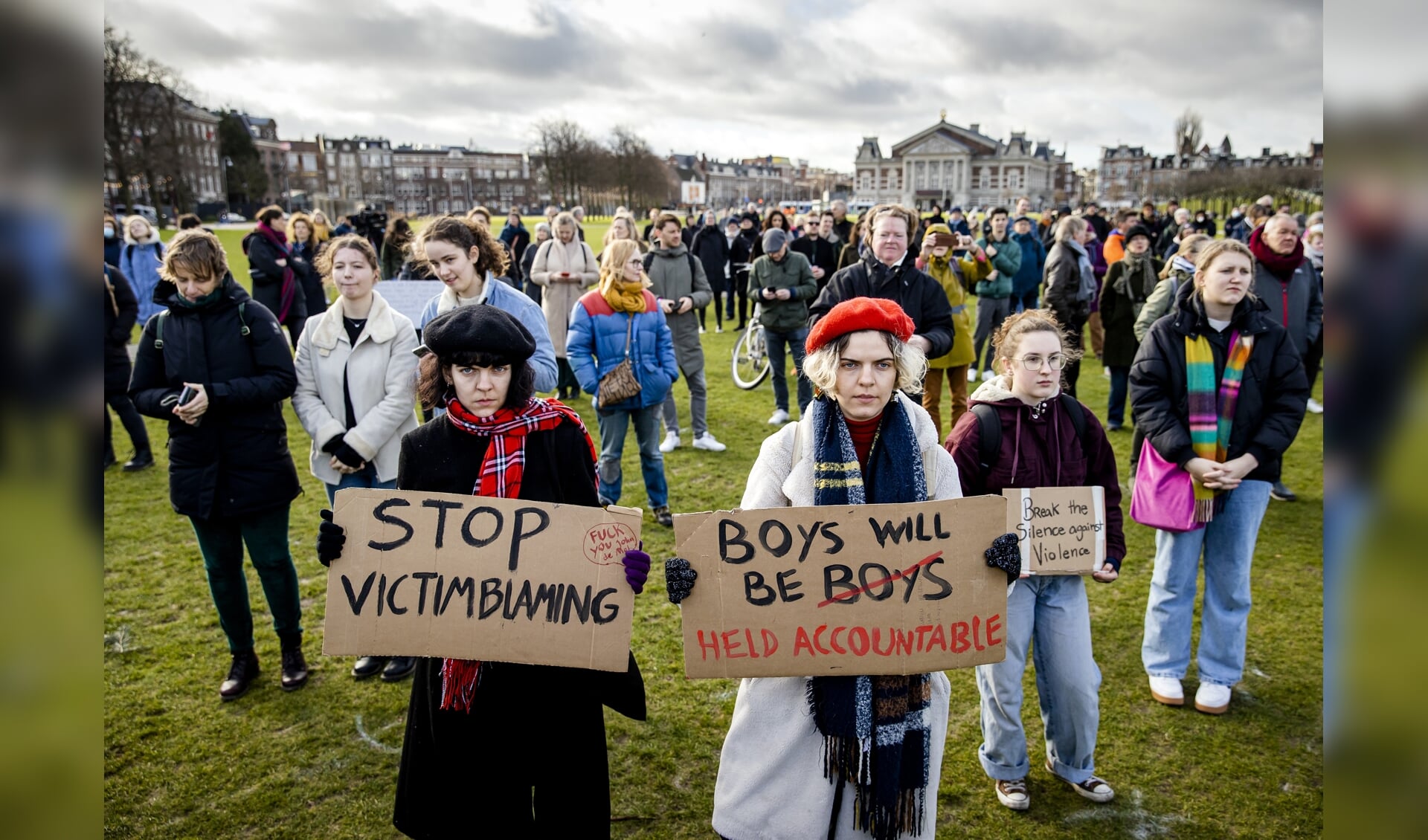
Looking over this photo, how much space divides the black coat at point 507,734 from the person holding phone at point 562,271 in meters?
6.78

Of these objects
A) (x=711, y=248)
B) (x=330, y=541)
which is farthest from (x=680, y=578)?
(x=711, y=248)

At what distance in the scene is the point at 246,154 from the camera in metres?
79.9

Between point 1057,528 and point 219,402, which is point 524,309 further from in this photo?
point 1057,528

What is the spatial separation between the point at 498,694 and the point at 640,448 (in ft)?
12.5

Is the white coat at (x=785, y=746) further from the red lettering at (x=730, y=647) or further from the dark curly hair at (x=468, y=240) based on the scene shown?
the dark curly hair at (x=468, y=240)

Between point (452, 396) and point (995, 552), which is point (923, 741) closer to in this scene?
point (995, 552)

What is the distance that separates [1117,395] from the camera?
9.23 meters

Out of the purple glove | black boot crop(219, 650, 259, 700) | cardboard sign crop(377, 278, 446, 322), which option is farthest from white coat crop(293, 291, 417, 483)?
the purple glove

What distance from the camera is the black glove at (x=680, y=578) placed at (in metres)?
2.54

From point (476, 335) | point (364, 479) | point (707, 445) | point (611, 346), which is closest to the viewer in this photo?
point (476, 335)

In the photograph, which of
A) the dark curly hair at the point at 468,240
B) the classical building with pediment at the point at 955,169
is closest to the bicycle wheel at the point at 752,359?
the dark curly hair at the point at 468,240

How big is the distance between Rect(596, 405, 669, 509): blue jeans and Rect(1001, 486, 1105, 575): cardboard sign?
3.64 metres

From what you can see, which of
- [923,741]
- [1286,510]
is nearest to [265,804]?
[923,741]

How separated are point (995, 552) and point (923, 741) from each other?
26.4 inches
